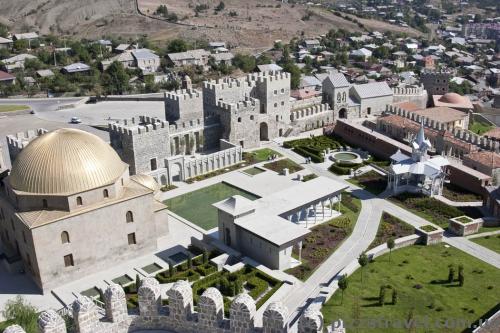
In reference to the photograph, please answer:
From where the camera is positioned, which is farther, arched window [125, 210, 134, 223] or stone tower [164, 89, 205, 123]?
stone tower [164, 89, 205, 123]

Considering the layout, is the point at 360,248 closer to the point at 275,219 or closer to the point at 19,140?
the point at 275,219

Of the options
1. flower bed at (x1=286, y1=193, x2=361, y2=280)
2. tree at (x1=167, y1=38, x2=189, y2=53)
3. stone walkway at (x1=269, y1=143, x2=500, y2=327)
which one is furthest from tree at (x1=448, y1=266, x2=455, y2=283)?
tree at (x1=167, y1=38, x2=189, y2=53)

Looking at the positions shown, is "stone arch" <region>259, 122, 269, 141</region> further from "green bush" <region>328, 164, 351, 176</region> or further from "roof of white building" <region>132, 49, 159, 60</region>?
"roof of white building" <region>132, 49, 159, 60</region>

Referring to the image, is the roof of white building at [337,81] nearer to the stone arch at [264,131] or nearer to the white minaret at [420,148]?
the stone arch at [264,131]

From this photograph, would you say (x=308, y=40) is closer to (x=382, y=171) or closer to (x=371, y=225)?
(x=382, y=171)

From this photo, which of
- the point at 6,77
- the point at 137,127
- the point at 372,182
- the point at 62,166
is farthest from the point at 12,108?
the point at 372,182
